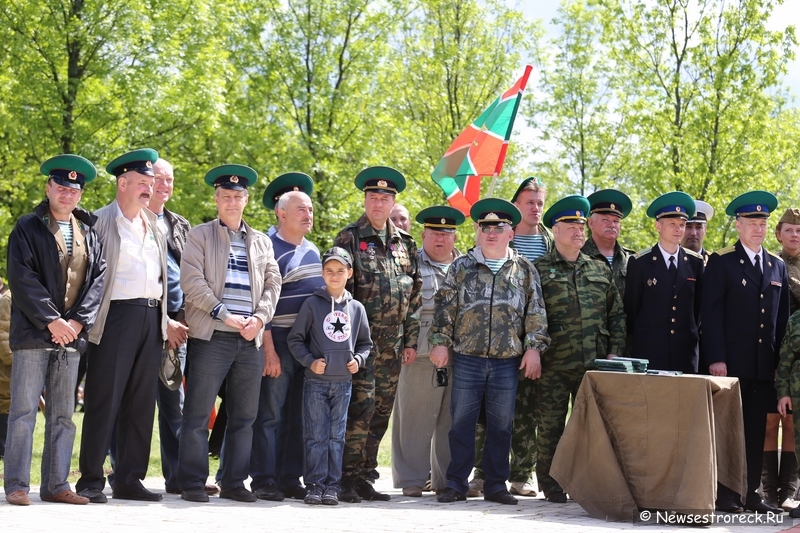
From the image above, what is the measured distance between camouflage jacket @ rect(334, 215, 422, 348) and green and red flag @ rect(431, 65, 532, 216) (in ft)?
13.3

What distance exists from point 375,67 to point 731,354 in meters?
14.5

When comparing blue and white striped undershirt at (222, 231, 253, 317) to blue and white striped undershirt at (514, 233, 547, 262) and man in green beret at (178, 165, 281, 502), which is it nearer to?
man in green beret at (178, 165, 281, 502)

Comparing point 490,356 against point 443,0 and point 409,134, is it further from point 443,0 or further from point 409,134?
point 443,0

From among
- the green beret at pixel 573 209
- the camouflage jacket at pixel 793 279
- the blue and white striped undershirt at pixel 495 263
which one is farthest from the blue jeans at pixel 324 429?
the camouflage jacket at pixel 793 279

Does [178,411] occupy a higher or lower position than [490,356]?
lower

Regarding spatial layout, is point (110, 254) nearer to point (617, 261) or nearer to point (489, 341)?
point (489, 341)

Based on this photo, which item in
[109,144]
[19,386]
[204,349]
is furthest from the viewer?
[109,144]

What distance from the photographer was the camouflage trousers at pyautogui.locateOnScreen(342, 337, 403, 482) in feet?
25.2

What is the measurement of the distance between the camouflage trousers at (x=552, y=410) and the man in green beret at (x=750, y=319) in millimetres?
Answer: 1078

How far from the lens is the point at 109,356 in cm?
687

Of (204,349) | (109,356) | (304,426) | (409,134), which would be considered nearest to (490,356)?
(304,426)

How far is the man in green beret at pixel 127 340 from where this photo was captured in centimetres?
688

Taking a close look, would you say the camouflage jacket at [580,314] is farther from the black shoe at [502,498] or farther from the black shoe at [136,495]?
the black shoe at [136,495]

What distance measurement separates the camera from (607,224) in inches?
343
